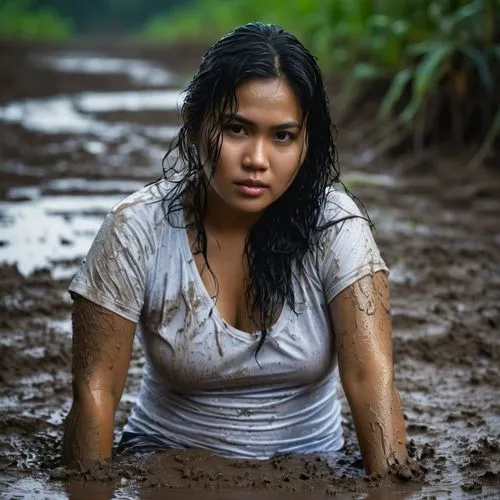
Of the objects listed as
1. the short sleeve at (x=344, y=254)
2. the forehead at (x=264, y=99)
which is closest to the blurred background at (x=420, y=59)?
the short sleeve at (x=344, y=254)

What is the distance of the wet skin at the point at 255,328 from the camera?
2.79 m

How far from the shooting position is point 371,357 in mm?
2904

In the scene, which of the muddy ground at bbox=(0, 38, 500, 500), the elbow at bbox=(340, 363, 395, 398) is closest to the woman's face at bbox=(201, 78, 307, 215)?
the elbow at bbox=(340, 363, 395, 398)

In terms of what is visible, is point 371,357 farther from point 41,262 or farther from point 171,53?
point 171,53

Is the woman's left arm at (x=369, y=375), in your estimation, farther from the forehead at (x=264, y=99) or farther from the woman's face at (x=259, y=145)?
the forehead at (x=264, y=99)

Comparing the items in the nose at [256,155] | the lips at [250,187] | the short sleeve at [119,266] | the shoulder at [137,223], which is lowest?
the short sleeve at [119,266]

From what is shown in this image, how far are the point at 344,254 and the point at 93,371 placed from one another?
687 millimetres

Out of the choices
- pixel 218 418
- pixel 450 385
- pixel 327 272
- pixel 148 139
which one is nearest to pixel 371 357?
pixel 327 272

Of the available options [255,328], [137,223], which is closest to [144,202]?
[137,223]

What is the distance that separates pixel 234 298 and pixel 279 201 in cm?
27

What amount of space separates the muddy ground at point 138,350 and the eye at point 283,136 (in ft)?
2.74

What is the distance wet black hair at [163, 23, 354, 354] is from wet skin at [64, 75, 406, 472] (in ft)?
0.12

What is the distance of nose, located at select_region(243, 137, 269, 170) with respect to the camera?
2.77 m

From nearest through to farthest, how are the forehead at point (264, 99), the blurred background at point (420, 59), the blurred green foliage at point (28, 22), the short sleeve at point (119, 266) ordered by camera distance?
the forehead at point (264, 99) → the short sleeve at point (119, 266) → the blurred background at point (420, 59) → the blurred green foliage at point (28, 22)
